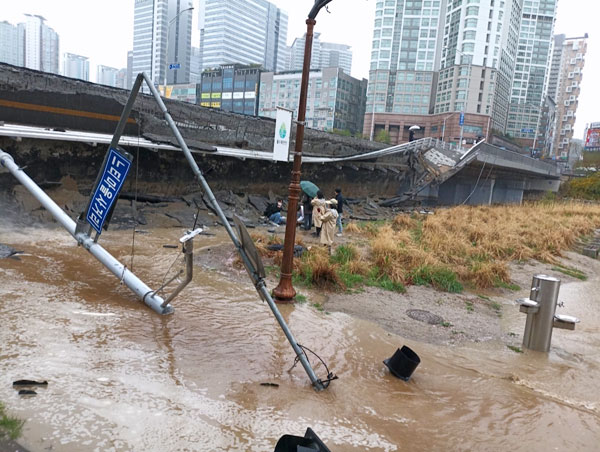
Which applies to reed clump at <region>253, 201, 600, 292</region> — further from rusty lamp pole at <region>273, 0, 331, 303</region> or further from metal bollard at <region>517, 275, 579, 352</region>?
metal bollard at <region>517, 275, 579, 352</region>

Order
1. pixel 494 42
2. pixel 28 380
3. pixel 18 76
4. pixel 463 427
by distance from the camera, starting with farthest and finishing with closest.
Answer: pixel 494 42
pixel 18 76
pixel 463 427
pixel 28 380

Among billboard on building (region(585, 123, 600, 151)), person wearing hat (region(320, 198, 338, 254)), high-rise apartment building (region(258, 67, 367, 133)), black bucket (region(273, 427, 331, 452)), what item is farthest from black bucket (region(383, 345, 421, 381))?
high-rise apartment building (region(258, 67, 367, 133))

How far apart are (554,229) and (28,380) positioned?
19.1m

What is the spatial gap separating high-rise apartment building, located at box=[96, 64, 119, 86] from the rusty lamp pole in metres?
118

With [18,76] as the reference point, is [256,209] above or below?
below

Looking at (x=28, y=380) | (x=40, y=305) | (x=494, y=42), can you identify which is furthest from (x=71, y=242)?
(x=494, y=42)

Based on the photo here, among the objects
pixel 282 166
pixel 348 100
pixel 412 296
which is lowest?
pixel 412 296

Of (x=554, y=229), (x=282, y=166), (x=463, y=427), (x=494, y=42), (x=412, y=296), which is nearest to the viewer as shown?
(x=463, y=427)

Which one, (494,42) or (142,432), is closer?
(142,432)

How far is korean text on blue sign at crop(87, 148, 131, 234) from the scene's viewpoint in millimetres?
5371

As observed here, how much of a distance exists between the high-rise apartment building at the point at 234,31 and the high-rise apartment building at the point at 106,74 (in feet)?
72.2

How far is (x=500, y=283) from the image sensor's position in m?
10.2

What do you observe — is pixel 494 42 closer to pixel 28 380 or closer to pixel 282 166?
pixel 282 166

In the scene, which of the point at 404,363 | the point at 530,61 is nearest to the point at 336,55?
the point at 530,61
